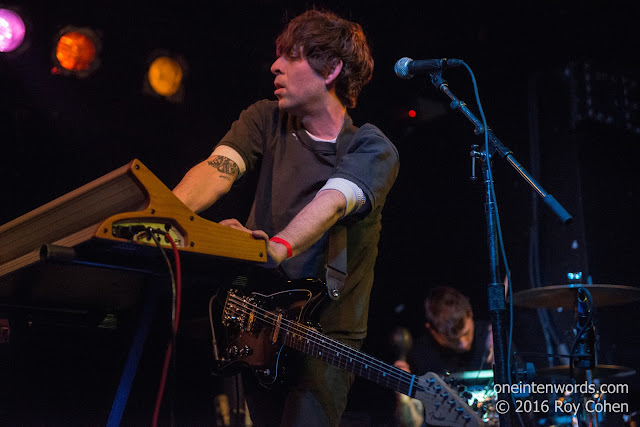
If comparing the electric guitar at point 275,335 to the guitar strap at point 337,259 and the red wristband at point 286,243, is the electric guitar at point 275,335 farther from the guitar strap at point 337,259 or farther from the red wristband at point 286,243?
the red wristband at point 286,243

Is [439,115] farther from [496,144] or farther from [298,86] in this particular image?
[298,86]

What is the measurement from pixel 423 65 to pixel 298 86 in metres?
0.62

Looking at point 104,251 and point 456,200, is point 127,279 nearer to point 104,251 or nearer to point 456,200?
point 104,251

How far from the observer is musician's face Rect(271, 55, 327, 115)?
2.62 metres

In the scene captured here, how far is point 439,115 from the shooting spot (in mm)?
6160

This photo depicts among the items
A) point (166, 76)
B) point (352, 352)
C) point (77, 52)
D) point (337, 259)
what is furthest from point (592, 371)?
point (77, 52)

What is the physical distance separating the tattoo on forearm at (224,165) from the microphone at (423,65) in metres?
0.93

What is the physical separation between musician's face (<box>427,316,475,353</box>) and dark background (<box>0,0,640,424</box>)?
0.96 feet

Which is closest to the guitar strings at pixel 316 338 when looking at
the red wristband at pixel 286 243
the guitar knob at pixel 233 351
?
the guitar knob at pixel 233 351

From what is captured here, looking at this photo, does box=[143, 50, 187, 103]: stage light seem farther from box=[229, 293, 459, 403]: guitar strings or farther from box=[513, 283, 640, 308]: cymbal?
box=[513, 283, 640, 308]: cymbal

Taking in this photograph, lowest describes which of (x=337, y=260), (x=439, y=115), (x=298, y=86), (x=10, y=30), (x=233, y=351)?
(x=233, y=351)

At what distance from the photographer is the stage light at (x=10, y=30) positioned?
3.62m

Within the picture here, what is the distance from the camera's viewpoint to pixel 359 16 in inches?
196

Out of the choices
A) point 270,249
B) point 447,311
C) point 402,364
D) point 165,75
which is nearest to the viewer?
point 270,249
